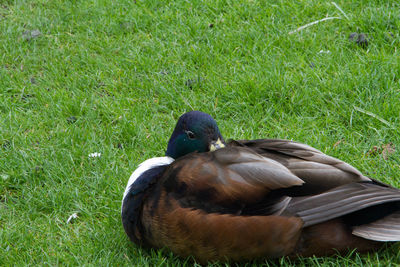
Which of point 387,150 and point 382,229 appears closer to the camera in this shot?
point 382,229

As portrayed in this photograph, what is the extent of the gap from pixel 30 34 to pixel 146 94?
1.66 meters

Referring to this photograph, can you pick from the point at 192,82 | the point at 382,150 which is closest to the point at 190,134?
the point at 382,150

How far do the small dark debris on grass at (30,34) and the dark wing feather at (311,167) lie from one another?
335cm

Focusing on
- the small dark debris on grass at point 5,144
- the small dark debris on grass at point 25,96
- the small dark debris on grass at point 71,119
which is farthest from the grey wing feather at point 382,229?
the small dark debris on grass at point 25,96

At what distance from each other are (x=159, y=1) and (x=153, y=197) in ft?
11.3

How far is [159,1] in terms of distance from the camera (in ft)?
20.6

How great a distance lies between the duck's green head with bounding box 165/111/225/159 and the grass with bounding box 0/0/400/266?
66 cm

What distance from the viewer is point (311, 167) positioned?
3.26m

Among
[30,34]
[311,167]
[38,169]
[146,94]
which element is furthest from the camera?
[30,34]

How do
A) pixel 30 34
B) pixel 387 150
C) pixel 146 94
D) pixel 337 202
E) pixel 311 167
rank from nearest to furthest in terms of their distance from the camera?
pixel 337 202, pixel 311 167, pixel 387 150, pixel 146 94, pixel 30 34

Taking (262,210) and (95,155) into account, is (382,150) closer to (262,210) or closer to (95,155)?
(262,210)

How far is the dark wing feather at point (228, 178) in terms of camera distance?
313 cm

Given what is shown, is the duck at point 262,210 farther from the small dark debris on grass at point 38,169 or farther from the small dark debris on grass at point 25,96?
the small dark debris on grass at point 25,96

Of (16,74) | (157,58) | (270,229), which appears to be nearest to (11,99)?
(16,74)
